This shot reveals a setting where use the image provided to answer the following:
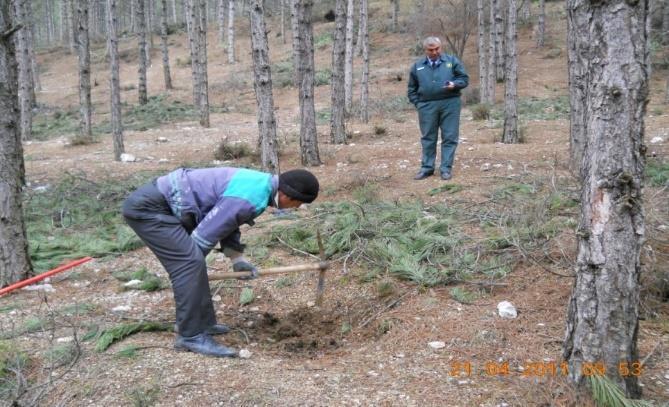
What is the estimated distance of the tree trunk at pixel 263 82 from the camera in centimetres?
674

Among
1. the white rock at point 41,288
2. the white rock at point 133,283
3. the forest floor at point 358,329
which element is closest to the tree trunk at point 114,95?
the forest floor at point 358,329

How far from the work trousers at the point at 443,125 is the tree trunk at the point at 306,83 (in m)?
2.06

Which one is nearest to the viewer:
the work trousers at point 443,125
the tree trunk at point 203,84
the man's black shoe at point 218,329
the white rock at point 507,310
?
the white rock at point 507,310

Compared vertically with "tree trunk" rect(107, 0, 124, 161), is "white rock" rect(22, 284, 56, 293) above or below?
below

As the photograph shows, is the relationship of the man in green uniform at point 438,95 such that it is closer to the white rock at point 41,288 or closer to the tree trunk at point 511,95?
A: the tree trunk at point 511,95

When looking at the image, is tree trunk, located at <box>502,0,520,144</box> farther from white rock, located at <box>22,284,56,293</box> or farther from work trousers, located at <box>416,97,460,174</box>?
white rock, located at <box>22,284,56,293</box>

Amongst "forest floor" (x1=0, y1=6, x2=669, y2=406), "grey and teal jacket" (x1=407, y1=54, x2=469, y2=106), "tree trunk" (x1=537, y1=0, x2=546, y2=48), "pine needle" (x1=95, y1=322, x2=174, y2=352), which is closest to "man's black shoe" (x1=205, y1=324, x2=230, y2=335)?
"forest floor" (x1=0, y1=6, x2=669, y2=406)

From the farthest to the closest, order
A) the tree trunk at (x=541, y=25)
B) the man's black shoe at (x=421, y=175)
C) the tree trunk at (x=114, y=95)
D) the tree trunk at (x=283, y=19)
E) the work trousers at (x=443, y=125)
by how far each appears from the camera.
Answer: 1. the tree trunk at (x=283, y=19)
2. the tree trunk at (x=541, y=25)
3. the tree trunk at (x=114, y=95)
4. the man's black shoe at (x=421, y=175)
5. the work trousers at (x=443, y=125)

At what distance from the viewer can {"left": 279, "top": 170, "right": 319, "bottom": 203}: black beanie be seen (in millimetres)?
3119

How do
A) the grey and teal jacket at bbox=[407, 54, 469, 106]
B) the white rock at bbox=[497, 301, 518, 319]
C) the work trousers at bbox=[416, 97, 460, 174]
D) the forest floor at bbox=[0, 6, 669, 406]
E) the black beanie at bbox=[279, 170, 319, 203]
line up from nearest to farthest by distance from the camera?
the forest floor at bbox=[0, 6, 669, 406], the black beanie at bbox=[279, 170, 319, 203], the white rock at bbox=[497, 301, 518, 319], the grey and teal jacket at bbox=[407, 54, 469, 106], the work trousers at bbox=[416, 97, 460, 174]

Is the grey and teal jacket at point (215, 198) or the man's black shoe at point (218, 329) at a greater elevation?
the grey and teal jacket at point (215, 198)

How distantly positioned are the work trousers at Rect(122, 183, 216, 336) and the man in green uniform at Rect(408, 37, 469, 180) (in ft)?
13.8

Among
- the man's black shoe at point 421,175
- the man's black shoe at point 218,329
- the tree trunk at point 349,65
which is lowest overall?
the man's black shoe at point 218,329

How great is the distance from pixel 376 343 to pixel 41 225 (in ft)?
14.6
